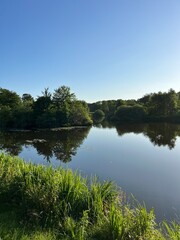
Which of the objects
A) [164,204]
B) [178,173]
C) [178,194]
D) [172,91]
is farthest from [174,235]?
[172,91]

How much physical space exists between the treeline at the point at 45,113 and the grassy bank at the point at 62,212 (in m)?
32.5

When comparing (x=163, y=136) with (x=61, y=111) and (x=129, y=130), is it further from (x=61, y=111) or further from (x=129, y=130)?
(x=61, y=111)

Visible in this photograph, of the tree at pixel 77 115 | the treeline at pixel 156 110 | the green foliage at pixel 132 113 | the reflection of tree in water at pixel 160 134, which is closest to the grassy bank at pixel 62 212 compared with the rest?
the reflection of tree in water at pixel 160 134

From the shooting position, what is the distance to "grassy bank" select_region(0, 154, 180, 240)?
3.64 metres

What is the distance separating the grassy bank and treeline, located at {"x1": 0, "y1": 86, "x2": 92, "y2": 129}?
32.5 meters

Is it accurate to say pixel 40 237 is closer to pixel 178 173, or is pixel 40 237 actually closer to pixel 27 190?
pixel 27 190

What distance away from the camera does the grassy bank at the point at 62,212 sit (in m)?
3.64

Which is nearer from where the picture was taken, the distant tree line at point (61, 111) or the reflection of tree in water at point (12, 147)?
the reflection of tree in water at point (12, 147)

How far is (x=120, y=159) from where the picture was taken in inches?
552

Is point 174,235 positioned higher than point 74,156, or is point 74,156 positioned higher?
point 174,235

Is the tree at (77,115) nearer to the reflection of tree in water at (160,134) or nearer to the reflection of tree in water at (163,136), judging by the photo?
the reflection of tree in water at (160,134)

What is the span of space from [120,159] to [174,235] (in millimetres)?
10892

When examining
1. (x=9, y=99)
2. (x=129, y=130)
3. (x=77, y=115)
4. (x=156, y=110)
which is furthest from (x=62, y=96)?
(x=156, y=110)

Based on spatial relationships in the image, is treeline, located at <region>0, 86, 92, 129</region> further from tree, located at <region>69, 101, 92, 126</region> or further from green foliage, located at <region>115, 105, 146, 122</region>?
green foliage, located at <region>115, 105, 146, 122</region>
